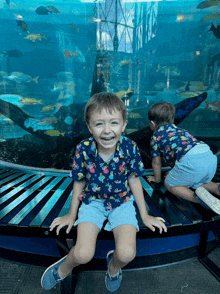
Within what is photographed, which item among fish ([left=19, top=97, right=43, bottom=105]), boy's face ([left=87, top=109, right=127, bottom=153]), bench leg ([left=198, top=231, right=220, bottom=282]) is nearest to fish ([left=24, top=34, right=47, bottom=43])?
fish ([left=19, top=97, right=43, bottom=105])

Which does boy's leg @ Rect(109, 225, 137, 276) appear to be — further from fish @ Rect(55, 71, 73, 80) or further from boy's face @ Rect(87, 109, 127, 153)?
fish @ Rect(55, 71, 73, 80)

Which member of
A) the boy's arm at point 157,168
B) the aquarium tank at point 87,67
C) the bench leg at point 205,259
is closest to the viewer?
the bench leg at point 205,259

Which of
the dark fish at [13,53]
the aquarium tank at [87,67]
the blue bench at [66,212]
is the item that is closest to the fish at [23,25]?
the aquarium tank at [87,67]

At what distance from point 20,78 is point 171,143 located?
3877mm

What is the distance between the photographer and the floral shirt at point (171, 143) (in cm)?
177

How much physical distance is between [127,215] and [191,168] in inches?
31.5

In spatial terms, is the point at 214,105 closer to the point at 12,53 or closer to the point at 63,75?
the point at 63,75

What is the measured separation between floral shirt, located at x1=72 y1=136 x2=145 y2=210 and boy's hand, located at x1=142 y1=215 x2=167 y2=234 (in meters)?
0.19

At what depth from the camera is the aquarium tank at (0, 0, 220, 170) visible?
153 inches

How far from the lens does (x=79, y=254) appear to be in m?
1.09

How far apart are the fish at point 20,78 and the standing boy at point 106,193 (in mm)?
3620

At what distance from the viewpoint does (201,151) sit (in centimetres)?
169

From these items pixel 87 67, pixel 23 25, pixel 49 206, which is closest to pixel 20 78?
pixel 23 25

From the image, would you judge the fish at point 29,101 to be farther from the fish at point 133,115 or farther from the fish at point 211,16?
the fish at point 211,16
